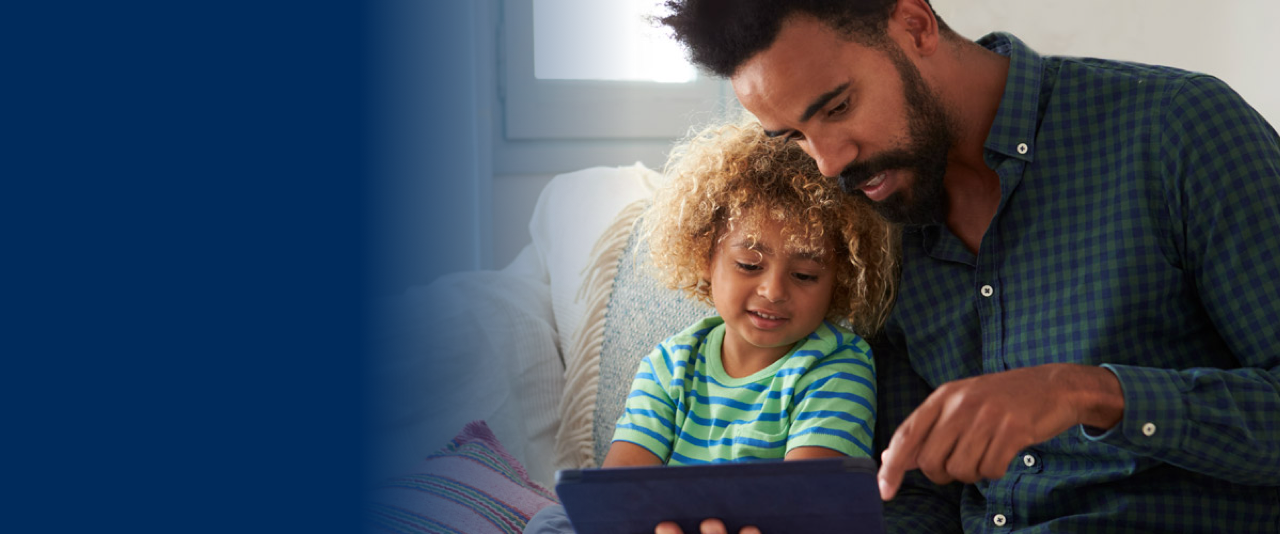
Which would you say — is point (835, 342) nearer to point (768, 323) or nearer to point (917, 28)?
point (768, 323)

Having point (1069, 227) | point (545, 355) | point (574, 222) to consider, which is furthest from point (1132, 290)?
point (574, 222)

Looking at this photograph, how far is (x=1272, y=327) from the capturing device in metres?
0.85

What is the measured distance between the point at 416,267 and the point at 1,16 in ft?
0.51

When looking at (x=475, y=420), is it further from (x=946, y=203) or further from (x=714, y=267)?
(x=946, y=203)

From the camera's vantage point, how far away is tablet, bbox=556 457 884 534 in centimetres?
71

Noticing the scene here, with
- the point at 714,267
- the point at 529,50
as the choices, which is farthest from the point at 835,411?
the point at 529,50

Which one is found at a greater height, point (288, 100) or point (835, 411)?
point (288, 100)

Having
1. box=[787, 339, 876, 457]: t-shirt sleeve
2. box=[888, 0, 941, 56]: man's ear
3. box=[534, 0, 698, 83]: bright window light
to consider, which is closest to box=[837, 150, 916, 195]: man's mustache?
box=[888, 0, 941, 56]: man's ear

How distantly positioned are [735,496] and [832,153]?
378 millimetres

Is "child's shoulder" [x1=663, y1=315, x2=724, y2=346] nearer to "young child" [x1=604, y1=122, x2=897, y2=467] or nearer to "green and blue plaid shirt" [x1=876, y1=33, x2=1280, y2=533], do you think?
"young child" [x1=604, y1=122, x2=897, y2=467]

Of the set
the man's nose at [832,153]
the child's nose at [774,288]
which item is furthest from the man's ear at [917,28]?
the child's nose at [774,288]

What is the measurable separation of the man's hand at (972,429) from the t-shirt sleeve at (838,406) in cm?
32

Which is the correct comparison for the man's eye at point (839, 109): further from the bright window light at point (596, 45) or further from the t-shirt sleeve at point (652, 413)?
the bright window light at point (596, 45)

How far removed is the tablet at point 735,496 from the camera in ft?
2.34
